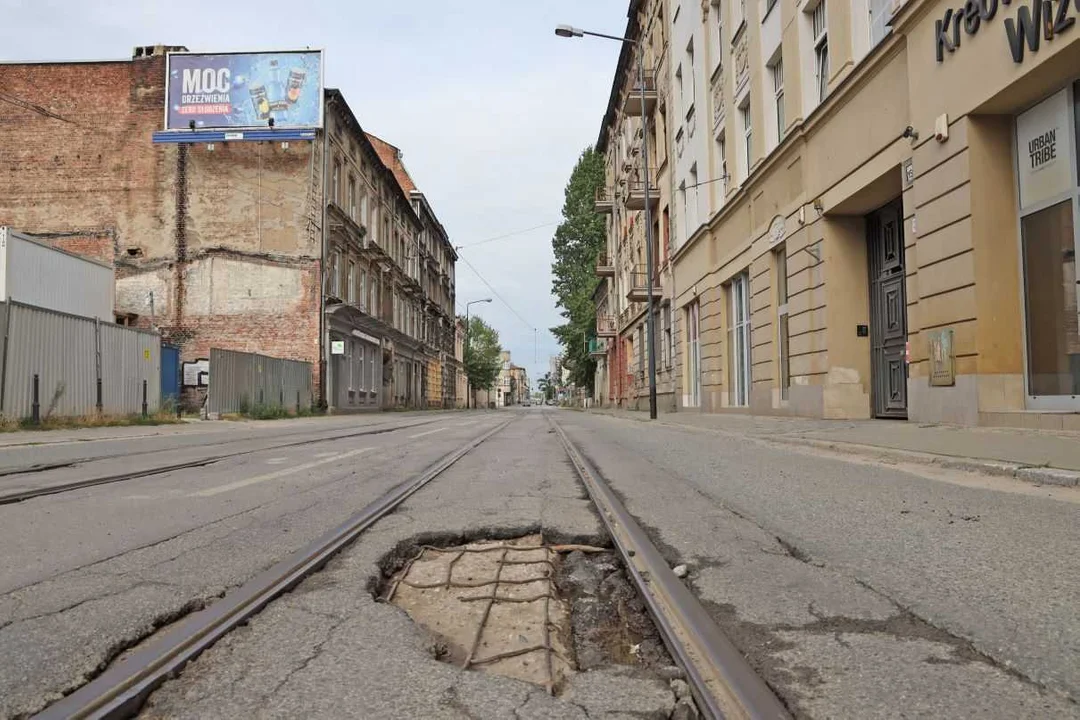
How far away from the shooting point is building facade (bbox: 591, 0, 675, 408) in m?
28.1

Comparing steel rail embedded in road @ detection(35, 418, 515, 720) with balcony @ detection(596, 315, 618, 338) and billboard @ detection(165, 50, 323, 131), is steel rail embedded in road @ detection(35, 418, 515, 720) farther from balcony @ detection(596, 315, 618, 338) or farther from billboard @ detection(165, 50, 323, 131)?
balcony @ detection(596, 315, 618, 338)

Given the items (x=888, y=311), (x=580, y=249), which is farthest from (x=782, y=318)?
(x=580, y=249)

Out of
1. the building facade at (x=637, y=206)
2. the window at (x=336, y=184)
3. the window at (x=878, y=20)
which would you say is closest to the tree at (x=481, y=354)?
the building facade at (x=637, y=206)

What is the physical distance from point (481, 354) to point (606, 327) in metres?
39.5

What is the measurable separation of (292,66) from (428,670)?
29635 millimetres

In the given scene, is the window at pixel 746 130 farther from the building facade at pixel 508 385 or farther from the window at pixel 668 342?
the building facade at pixel 508 385

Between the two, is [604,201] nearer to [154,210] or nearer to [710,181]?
[710,181]

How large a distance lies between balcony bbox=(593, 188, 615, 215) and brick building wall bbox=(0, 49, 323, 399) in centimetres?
1958

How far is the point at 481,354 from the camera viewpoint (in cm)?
8162

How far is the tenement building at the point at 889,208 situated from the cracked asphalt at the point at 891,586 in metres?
3.68

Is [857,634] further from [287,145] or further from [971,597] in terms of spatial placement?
[287,145]

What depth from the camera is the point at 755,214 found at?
17.5m

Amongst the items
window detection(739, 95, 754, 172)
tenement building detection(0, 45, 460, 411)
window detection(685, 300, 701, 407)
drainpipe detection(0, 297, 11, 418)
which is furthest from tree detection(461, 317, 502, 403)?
drainpipe detection(0, 297, 11, 418)

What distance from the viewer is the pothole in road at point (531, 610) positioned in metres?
2.37
